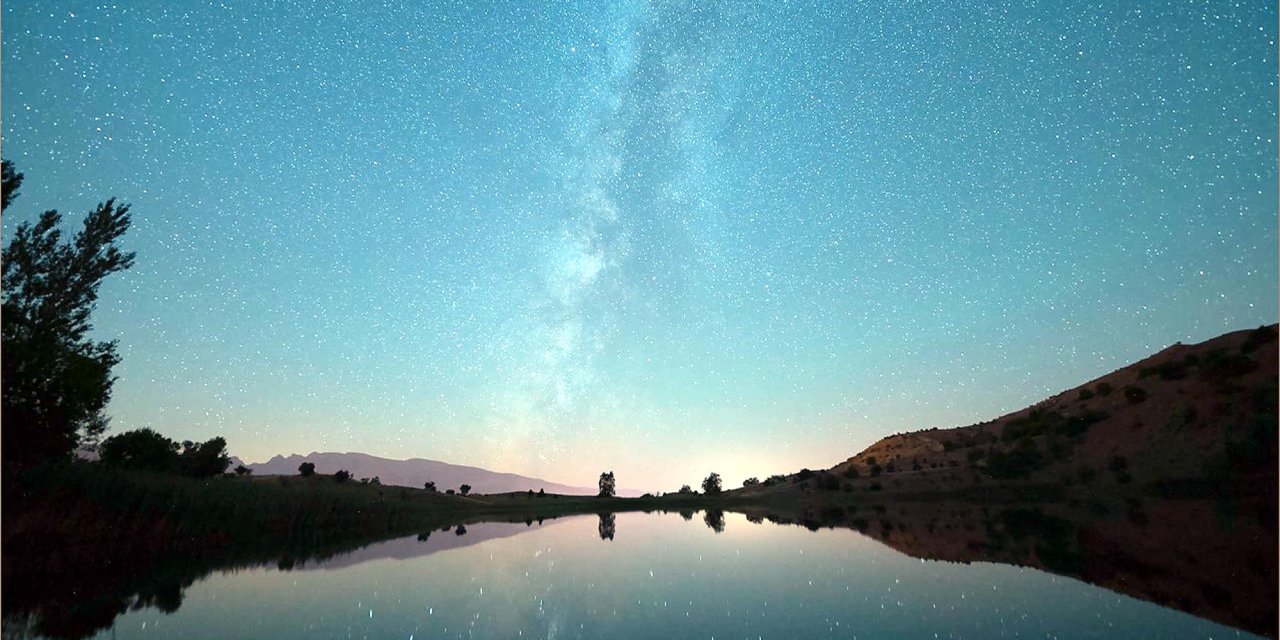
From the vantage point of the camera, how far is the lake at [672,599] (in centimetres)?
1082

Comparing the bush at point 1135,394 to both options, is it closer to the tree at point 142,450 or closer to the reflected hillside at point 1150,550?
the reflected hillside at point 1150,550

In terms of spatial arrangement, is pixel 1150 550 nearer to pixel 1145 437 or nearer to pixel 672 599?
pixel 672 599

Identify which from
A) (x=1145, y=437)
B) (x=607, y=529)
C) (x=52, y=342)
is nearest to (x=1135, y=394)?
(x=1145, y=437)

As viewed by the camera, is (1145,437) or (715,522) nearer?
(715,522)

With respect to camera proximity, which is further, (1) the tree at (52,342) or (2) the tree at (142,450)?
(2) the tree at (142,450)

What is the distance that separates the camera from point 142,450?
69.1 meters

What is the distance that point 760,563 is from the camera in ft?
66.9

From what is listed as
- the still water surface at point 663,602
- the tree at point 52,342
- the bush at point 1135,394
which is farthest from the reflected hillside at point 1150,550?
the bush at point 1135,394

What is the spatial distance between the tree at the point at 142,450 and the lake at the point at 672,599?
65291 millimetres

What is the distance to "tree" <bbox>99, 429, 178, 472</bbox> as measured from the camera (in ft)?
219

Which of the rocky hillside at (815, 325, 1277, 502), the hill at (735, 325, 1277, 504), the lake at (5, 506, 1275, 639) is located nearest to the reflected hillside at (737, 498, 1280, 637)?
the lake at (5, 506, 1275, 639)

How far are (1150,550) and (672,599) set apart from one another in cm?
1673

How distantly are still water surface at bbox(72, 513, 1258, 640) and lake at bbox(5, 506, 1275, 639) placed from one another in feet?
0.18

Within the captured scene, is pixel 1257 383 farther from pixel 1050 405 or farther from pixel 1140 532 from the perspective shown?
pixel 1140 532
